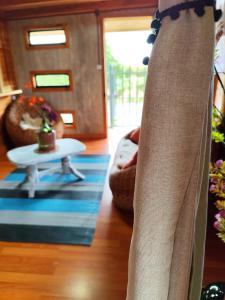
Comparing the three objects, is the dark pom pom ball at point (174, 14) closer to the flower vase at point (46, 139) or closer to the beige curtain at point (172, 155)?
the beige curtain at point (172, 155)

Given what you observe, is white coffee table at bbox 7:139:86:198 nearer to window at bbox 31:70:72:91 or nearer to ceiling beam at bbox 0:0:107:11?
window at bbox 31:70:72:91

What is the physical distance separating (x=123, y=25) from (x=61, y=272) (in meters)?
4.93

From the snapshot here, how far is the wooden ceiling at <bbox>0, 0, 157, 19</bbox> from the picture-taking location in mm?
3281

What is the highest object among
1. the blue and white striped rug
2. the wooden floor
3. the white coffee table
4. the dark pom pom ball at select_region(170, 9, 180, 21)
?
the dark pom pom ball at select_region(170, 9, 180, 21)

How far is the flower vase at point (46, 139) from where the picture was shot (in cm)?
238

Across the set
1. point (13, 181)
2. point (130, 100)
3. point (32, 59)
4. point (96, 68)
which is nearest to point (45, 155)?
point (13, 181)

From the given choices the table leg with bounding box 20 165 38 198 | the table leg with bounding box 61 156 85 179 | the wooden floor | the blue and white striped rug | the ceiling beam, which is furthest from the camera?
the ceiling beam

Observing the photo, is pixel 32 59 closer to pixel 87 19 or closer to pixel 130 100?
pixel 87 19

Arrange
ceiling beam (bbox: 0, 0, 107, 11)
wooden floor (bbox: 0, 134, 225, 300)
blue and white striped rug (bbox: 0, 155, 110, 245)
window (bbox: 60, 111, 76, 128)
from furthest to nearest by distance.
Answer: window (bbox: 60, 111, 76, 128) < ceiling beam (bbox: 0, 0, 107, 11) < blue and white striped rug (bbox: 0, 155, 110, 245) < wooden floor (bbox: 0, 134, 225, 300)

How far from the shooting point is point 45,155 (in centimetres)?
230

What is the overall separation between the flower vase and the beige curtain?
6.61 ft

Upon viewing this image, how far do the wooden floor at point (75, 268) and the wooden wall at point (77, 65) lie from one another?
274cm

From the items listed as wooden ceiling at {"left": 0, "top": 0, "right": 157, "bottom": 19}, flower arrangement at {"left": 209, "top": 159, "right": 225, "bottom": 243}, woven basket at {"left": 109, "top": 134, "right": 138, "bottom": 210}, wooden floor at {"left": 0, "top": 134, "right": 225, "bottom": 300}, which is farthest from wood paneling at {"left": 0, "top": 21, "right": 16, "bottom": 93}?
flower arrangement at {"left": 209, "top": 159, "right": 225, "bottom": 243}

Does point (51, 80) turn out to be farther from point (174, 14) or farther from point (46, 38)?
point (174, 14)
